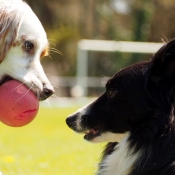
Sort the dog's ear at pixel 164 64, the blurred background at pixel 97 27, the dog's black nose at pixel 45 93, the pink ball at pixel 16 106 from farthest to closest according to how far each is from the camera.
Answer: the blurred background at pixel 97 27 → the dog's black nose at pixel 45 93 → the pink ball at pixel 16 106 → the dog's ear at pixel 164 64

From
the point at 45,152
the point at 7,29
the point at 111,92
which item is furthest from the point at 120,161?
the point at 45,152

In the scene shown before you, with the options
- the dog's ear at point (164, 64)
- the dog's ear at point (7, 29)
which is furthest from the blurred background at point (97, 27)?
the dog's ear at point (164, 64)

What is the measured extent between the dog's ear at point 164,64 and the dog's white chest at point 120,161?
0.65m

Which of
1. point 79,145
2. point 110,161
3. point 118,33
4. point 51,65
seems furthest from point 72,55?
point 110,161

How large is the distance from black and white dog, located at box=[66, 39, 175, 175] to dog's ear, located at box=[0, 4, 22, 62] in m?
1.00

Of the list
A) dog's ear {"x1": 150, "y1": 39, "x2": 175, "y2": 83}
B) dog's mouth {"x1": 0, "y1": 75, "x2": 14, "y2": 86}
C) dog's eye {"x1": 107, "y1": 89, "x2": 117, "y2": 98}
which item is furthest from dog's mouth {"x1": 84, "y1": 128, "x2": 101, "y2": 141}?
dog's mouth {"x1": 0, "y1": 75, "x2": 14, "y2": 86}

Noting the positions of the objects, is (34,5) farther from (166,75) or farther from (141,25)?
(166,75)

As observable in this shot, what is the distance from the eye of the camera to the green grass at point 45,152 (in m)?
5.96

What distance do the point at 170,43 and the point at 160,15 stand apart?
97.4ft

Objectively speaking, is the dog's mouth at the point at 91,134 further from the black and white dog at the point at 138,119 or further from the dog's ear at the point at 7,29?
the dog's ear at the point at 7,29

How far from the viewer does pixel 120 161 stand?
4.36 m

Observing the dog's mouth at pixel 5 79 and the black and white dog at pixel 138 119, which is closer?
the black and white dog at pixel 138 119

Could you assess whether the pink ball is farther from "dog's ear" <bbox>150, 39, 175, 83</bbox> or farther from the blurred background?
the blurred background

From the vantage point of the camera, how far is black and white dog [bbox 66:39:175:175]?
3996 mm
